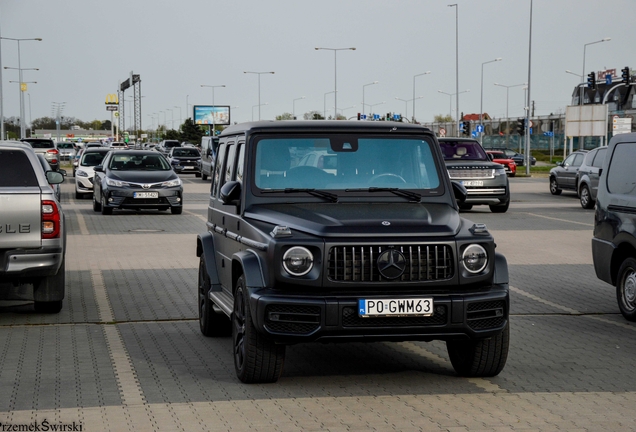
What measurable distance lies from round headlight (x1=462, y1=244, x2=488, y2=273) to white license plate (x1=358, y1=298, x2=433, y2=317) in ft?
1.15

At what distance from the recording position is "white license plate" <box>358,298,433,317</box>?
6391 millimetres

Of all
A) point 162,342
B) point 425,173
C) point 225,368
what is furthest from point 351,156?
point 162,342

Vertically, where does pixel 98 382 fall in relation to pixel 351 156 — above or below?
below

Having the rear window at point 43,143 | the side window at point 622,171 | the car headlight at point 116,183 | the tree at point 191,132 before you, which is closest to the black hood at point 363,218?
the side window at point 622,171

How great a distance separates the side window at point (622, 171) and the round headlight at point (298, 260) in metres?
4.52

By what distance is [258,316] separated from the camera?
6422mm

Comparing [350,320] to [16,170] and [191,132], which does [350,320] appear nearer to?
[16,170]

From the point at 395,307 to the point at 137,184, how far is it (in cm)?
1851

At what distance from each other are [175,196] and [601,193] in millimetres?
15488

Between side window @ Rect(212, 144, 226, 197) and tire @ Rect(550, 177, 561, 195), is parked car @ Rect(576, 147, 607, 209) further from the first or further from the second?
side window @ Rect(212, 144, 226, 197)

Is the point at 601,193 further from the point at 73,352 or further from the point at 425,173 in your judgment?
the point at 73,352

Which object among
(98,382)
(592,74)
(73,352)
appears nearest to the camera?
(98,382)

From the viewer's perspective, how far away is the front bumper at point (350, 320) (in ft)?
20.9

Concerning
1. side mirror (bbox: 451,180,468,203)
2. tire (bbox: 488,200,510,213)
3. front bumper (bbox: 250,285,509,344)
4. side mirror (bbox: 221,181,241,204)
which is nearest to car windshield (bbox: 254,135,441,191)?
side mirror (bbox: 221,181,241,204)
